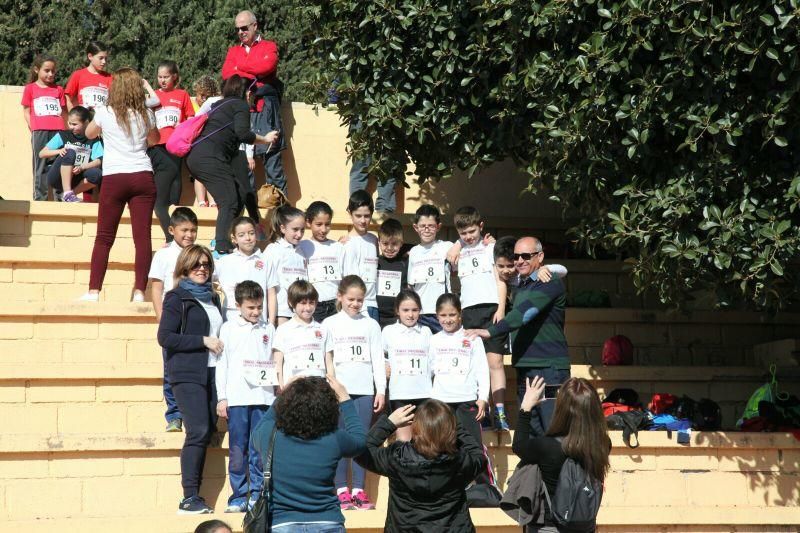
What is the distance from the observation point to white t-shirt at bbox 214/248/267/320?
10.5 m

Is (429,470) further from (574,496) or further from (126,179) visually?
(126,179)

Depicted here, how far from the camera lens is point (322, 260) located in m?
11.1

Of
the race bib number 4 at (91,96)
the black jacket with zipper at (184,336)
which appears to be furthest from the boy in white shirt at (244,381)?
the race bib number 4 at (91,96)

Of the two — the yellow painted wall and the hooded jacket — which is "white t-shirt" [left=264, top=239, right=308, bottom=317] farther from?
the yellow painted wall

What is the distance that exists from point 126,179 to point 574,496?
515 cm

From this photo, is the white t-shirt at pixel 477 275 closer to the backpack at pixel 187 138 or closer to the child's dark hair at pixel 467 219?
the child's dark hair at pixel 467 219

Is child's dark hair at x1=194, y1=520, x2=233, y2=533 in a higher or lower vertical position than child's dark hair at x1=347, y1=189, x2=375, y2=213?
lower

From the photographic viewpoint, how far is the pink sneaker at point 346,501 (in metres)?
9.29

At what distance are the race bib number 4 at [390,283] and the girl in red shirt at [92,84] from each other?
4361 millimetres

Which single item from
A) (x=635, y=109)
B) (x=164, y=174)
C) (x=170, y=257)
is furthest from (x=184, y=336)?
(x=164, y=174)

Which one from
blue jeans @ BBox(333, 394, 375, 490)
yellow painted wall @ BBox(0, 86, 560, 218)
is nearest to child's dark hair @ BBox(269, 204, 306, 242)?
blue jeans @ BBox(333, 394, 375, 490)

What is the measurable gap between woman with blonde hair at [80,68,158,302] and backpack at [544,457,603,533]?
481cm

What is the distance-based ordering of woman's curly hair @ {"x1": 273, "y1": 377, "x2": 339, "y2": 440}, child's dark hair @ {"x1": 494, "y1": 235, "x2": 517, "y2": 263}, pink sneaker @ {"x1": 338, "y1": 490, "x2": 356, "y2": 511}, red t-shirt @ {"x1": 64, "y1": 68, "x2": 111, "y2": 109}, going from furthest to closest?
red t-shirt @ {"x1": 64, "y1": 68, "x2": 111, "y2": 109} < child's dark hair @ {"x1": 494, "y1": 235, "x2": 517, "y2": 263} < pink sneaker @ {"x1": 338, "y1": 490, "x2": 356, "y2": 511} < woman's curly hair @ {"x1": 273, "y1": 377, "x2": 339, "y2": 440}

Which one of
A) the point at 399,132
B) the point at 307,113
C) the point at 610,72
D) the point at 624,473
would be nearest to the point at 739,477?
the point at 624,473
